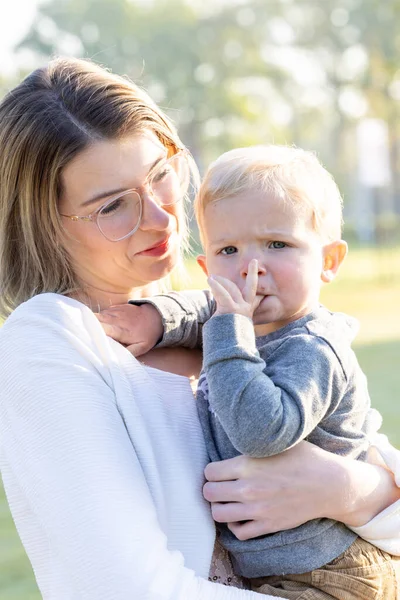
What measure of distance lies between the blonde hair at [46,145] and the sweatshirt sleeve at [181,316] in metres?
0.24

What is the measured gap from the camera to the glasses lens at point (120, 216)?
7.16 feet

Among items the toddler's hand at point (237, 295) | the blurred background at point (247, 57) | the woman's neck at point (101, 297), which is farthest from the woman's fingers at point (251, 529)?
the blurred background at point (247, 57)

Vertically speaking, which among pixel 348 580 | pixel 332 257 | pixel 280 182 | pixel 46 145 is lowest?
pixel 348 580

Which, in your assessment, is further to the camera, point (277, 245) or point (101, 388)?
point (277, 245)

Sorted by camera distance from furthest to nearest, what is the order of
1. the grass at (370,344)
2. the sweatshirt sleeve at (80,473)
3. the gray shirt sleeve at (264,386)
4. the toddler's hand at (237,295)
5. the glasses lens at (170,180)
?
1. the grass at (370,344)
2. the glasses lens at (170,180)
3. the toddler's hand at (237,295)
4. the gray shirt sleeve at (264,386)
5. the sweatshirt sleeve at (80,473)

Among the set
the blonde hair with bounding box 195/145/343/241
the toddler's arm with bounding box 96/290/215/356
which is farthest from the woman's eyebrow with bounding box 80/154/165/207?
the toddler's arm with bounding box 96/290/215/356

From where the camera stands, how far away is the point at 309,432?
1936mm

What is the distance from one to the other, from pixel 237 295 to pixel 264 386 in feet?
0.87

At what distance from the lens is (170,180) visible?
7.52ft

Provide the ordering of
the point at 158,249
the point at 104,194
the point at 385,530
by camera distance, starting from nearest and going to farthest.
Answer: the point at 385,530, the point at 104,194, the point at 158,249

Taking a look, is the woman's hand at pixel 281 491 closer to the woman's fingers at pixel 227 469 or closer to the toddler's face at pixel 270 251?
the woman's fingers at pixel 227 469

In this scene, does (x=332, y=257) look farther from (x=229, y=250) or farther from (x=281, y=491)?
(x=281, y=491)

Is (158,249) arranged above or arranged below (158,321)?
above

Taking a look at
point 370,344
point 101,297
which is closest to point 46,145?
point 101,297
